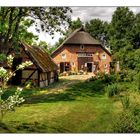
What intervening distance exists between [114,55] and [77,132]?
78.0 inches

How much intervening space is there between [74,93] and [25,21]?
2060mm

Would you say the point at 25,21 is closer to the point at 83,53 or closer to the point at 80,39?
the point at 80,39

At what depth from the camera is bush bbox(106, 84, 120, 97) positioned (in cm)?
841

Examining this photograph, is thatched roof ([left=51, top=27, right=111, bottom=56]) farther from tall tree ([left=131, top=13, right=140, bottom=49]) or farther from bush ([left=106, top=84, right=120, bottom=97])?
bush ([left=106, top=84, right=120, bottom=97])

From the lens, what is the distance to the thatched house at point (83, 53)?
8594 mm

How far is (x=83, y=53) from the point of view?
29.0ft

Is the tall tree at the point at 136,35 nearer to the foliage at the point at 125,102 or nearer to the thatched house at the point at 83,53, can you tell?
the thatched house at the point at 83,53

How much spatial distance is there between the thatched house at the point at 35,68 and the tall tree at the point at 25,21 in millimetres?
366

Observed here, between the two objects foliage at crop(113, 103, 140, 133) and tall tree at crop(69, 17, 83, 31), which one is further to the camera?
tall tree at crop(69, 17, 83, 31)

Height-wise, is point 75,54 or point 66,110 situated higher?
point 75,54

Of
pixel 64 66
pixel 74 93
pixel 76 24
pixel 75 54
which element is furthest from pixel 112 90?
pixel 76 24

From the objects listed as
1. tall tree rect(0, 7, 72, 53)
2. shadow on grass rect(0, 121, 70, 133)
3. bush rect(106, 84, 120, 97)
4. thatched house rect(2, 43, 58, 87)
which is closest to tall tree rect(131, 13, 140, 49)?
bush rect(106, 84, 120, 97)

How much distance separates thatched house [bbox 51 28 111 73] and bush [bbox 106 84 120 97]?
36cm
